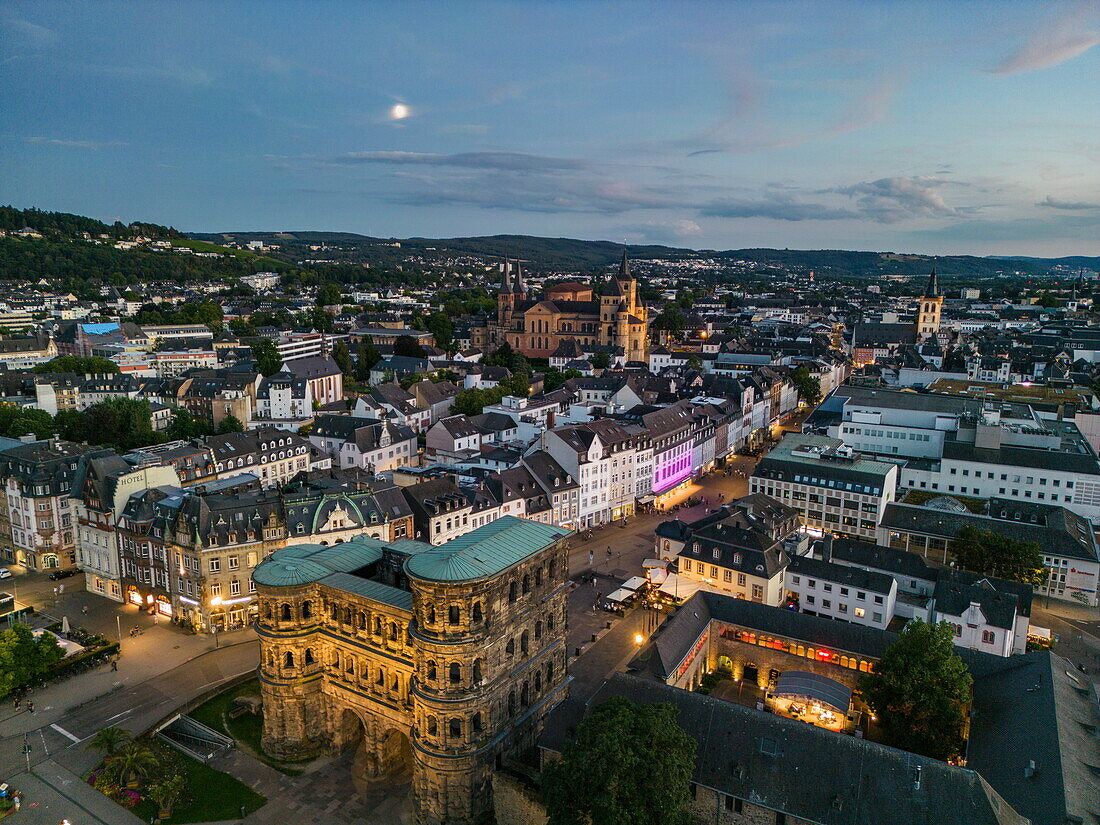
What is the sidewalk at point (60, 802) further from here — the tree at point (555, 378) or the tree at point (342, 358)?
the tree at point (342, 358)

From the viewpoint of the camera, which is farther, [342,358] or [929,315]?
[929,315]

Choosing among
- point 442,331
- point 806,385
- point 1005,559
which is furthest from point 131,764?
point 442,331

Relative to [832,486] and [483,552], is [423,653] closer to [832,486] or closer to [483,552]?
[483,552]

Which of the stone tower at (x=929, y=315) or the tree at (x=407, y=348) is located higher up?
the stone tower at (x=929, y=315)

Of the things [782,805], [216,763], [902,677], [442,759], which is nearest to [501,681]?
[442,759]

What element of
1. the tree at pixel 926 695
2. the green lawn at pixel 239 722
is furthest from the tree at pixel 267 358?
the tree at pixel 926 695

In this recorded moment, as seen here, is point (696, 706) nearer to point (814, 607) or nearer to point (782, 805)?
point (782, 805)
